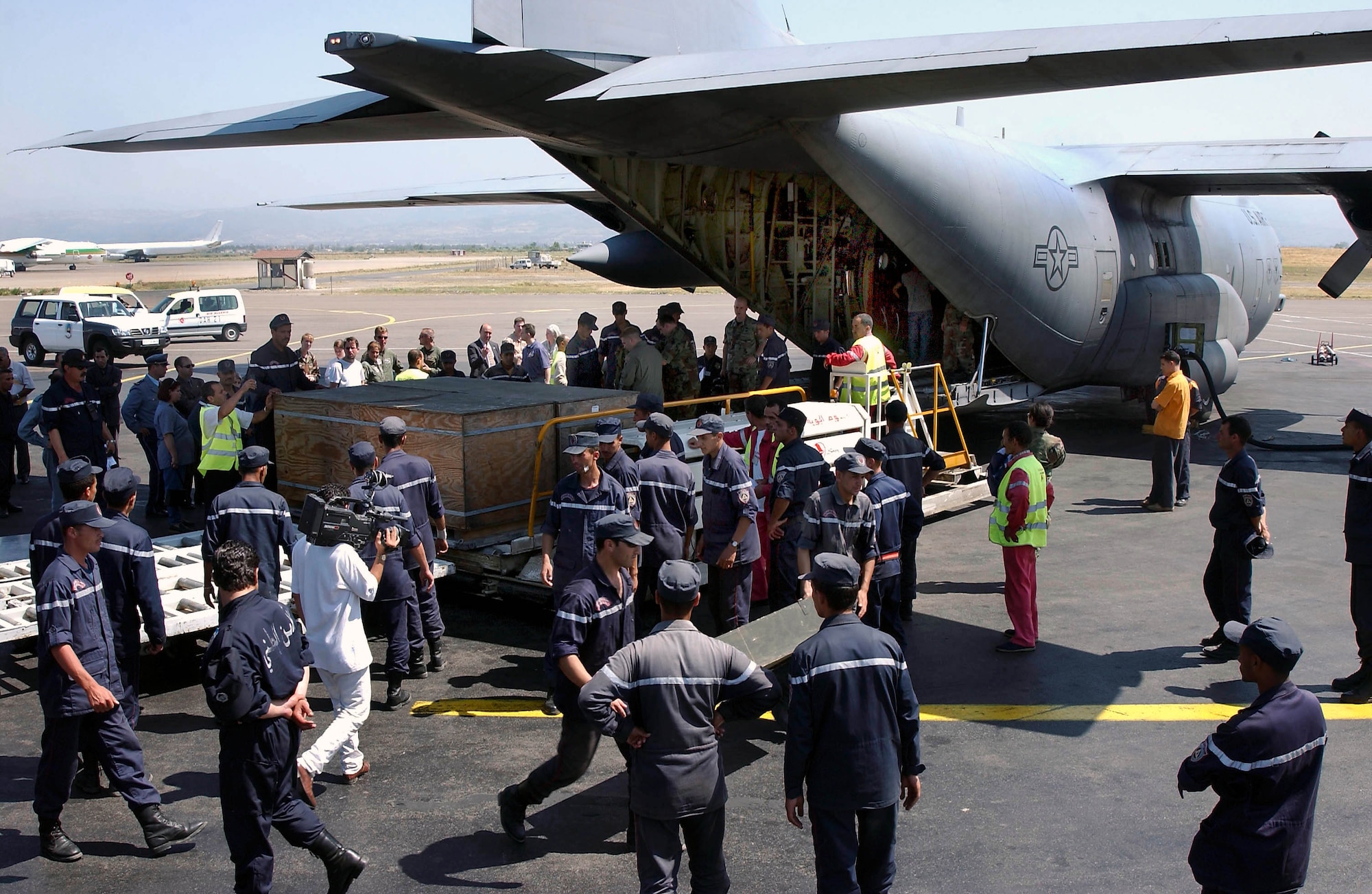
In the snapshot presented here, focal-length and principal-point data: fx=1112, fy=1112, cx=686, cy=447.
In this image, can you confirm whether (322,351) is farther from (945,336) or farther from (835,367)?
(835,367)

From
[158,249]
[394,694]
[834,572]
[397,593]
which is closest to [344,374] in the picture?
[397,593]

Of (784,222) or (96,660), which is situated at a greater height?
(784,222)

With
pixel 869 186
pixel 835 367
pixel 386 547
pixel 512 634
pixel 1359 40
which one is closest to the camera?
pixel 386 547

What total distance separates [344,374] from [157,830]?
9.26 m

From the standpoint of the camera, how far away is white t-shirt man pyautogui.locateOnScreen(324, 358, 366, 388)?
14281 mm

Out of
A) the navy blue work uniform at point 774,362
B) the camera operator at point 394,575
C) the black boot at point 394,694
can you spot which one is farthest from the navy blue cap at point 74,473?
the navy blue work uniform at point 774,362

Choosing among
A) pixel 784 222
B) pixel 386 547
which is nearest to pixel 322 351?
pixel 784 222

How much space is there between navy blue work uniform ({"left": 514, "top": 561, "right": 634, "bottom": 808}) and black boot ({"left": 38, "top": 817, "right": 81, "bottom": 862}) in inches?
88.1

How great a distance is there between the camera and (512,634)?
9266 mm

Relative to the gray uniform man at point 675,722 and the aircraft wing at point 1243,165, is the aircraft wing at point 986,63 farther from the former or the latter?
the aircraft wing at point 1243,165

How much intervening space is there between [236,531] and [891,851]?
4818 mm

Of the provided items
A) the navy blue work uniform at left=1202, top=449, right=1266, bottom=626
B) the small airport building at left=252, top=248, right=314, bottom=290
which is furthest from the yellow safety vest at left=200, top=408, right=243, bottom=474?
the small airport building at left=252, top=248, right=314, bottom=290

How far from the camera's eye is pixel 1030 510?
856 centimetres

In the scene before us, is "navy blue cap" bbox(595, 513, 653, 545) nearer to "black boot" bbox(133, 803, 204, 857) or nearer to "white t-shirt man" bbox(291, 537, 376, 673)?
"white t-shirt man" bbox(291, 537, 376, 673)
